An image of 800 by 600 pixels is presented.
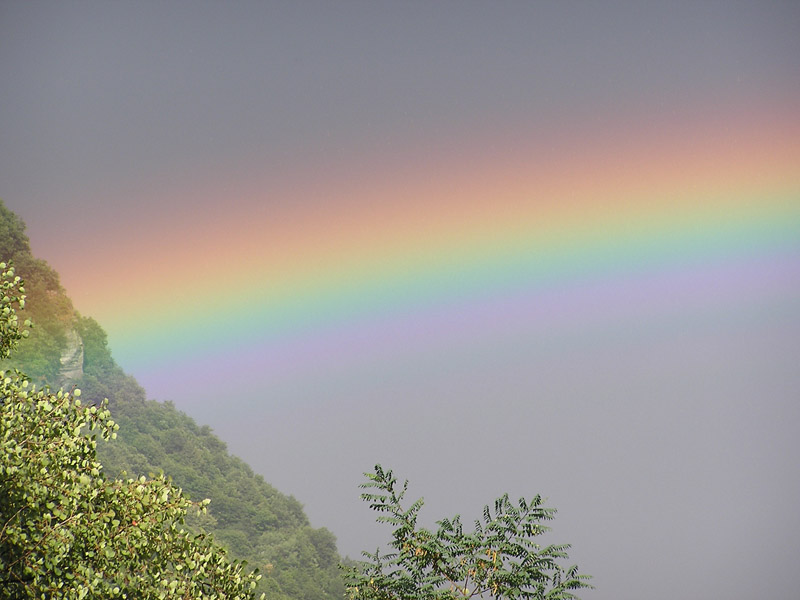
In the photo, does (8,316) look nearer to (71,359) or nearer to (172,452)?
(71,359)

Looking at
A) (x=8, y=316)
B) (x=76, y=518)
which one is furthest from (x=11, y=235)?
(x=76, y=518)

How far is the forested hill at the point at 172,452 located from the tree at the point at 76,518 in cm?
6085

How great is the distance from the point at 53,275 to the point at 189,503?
247ft

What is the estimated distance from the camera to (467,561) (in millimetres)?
12688

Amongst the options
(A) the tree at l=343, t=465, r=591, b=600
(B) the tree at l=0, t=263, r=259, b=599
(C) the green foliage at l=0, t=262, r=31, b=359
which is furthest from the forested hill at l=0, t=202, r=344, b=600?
(C) the green foliage at l=0, t=262, r=31, b=359

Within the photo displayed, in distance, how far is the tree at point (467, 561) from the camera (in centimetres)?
1227

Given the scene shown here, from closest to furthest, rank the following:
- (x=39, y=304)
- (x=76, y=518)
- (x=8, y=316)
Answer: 1. (x=76, y=518)
2. (x=8, y=316)
3. (x=39, y=304)

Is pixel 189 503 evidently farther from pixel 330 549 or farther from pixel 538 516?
pixel 330 549

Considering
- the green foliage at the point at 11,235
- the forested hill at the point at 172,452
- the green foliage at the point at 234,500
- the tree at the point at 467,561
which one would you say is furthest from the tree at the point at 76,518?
the green foliage at the point at 234,500

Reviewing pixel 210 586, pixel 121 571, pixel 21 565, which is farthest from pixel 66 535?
pixel 210 586

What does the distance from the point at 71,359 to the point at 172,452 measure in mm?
27350

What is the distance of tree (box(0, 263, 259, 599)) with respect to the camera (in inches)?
352

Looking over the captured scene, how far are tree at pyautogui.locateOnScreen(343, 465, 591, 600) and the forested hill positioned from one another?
58.7 meters

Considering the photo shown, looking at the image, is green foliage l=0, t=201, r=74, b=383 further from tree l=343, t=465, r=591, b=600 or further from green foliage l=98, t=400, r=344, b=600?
tree l=343, t=465, r=591, b=600
